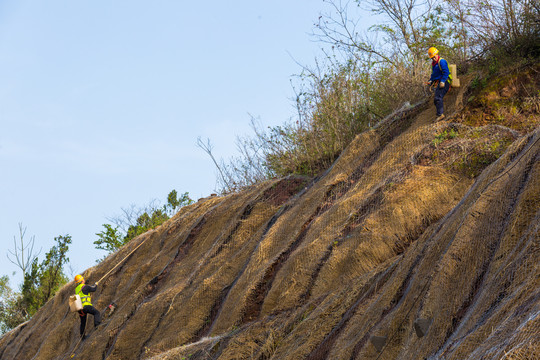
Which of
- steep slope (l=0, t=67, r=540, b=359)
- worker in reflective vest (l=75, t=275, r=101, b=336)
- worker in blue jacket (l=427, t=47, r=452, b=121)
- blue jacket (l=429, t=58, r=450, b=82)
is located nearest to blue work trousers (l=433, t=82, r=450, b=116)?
worker in blue jacket (l=427, t=47, r=452, b=121)

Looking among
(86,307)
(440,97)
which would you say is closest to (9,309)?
(86,307)

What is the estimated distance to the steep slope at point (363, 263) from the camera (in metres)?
6.95

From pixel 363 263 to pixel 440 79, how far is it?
4509mm

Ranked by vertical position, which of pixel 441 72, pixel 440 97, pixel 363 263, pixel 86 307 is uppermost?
pixel 441 72

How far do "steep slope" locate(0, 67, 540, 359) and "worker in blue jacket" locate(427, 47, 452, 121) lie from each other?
0.97ft

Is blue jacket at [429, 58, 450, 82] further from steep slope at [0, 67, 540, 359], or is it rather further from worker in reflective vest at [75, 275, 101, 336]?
worker in reflective vest at [75, 275, 101, 336]

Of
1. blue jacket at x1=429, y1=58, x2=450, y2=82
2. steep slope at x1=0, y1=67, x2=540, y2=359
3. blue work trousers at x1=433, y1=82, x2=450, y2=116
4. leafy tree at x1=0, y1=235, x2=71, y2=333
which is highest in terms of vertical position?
leafy tree at x1=0, y1=235, x2=71, y2=333

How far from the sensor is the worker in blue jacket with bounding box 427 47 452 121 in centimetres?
1288

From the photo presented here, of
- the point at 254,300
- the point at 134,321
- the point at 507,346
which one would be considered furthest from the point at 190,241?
the point at 507,346

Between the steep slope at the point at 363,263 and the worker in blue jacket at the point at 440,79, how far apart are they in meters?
0.30

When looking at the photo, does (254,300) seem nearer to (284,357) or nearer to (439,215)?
(284,357)

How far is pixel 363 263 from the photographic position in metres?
10.6

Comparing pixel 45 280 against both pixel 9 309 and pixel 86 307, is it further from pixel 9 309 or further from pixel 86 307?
pixel 86 307

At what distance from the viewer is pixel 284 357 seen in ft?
30.7
